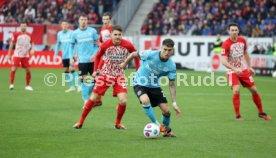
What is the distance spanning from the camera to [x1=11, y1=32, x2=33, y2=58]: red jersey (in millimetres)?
22172

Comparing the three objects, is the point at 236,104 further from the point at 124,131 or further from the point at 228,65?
the point at 124,131

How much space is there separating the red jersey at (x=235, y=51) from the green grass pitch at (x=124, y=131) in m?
1.28

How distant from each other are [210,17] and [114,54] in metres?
24.6

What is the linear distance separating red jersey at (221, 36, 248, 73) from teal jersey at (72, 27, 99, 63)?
392 cm

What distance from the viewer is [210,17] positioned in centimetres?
3672

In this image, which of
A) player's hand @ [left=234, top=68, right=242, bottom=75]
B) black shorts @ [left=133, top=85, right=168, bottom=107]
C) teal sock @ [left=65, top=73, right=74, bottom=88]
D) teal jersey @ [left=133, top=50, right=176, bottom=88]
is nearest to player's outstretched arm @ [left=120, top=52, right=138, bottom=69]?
teal jersey @ [left=133, top=50, right=176, bottom=88]

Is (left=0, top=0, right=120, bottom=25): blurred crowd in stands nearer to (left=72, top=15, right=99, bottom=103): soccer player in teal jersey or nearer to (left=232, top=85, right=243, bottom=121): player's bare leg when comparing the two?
(left=72, top=15, right=99, bottom=103): soccer player in teal jersey

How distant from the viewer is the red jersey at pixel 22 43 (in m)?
22.2

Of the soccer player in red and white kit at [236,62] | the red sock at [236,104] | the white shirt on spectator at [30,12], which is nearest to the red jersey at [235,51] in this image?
the soccer player in red and white kit at [236,62]

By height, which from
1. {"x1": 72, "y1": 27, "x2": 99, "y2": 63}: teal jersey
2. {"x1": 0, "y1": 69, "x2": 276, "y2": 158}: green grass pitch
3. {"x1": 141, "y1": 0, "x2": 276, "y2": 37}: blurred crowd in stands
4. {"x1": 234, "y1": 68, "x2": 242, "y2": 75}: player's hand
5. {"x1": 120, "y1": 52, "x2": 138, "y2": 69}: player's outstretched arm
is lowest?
{"x1": 0, "y1": 69, "x2": 276, "y2": 158}: green grass pitch

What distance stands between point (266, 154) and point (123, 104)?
11.4 feet

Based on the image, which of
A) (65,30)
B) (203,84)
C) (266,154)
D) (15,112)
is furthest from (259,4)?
(266,154)

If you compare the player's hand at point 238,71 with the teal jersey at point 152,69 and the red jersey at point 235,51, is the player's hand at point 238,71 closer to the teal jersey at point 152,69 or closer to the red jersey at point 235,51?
the red jersey at point 235,51

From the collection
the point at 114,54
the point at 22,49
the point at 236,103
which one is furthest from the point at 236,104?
the point at 22,49
